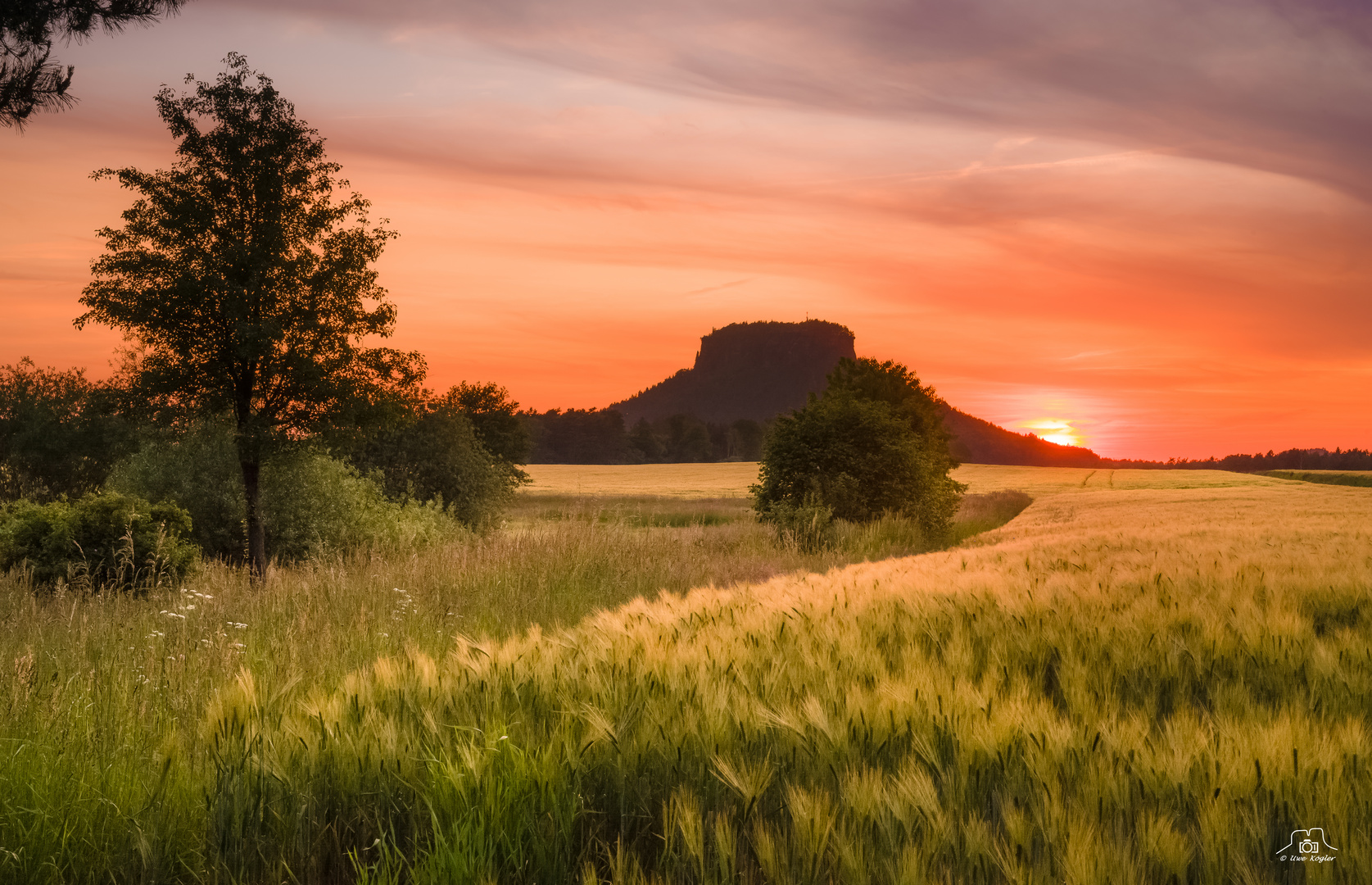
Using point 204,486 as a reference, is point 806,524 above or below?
below

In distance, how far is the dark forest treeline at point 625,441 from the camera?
135625 mm

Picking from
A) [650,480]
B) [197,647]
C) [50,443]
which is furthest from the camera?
[650,480]

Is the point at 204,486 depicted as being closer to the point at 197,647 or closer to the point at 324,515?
the point at 324,515

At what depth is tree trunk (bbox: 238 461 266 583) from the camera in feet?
54.6

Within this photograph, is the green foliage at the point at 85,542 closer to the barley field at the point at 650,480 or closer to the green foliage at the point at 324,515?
the green foliage at the point at 324,515

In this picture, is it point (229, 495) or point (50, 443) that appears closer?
point (229, 495)

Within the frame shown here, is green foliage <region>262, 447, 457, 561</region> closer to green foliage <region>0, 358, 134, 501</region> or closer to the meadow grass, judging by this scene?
the meadow grass

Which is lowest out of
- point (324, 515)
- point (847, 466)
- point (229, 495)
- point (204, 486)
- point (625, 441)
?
point (324, 515)

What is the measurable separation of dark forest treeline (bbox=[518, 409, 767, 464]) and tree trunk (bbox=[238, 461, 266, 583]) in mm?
115542

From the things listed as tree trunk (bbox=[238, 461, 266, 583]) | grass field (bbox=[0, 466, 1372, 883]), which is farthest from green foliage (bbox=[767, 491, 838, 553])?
grass field (bbox=[0, 466, 1372, 883])

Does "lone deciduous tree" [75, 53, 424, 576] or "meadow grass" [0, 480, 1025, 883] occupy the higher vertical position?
"lone deciduous tree" [75, 53, 424, 576]

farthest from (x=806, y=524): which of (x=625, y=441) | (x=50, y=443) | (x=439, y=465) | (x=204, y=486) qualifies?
(x=625, y=441)

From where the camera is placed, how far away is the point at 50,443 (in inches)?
1655

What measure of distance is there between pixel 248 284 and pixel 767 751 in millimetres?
16865
